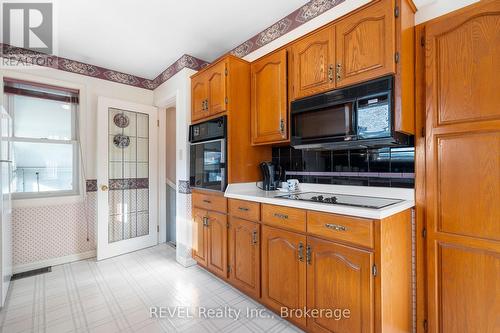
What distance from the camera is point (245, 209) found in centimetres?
196

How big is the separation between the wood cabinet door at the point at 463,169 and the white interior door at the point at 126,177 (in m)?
3.30

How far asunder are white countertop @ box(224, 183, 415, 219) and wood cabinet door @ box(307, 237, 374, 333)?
0.21m

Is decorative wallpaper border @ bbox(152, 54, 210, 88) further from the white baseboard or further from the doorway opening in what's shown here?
the white baseboard

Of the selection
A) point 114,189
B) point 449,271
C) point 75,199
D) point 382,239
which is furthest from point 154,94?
point 449,271

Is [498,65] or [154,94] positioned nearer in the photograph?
[498,65]

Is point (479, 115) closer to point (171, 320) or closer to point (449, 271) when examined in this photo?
point (449, 271)

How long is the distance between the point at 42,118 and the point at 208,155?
2.19 meters

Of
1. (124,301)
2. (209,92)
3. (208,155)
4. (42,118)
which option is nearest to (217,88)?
(209,92)

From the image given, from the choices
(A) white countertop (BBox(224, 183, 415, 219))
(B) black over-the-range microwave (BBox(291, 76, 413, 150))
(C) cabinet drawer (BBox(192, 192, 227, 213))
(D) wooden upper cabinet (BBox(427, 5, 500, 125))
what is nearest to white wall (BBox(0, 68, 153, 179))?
(C) cabinet drawer (BBox(192, 192, 227, 213))

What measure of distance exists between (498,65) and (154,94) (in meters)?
3.74

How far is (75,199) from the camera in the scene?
2961 mm

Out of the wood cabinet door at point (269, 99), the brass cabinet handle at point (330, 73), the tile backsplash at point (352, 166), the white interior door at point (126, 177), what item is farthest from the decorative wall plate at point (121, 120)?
the brass cabinet handle at point (330, 73)

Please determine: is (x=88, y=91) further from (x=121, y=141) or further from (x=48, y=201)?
(x=48, y=201)

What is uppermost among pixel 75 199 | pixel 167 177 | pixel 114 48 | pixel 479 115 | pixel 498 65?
pixel 114 48
